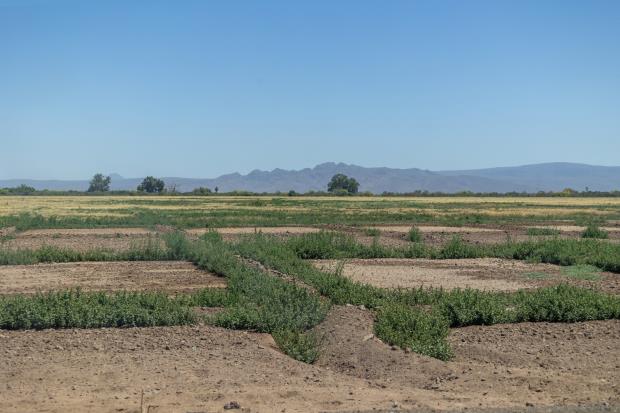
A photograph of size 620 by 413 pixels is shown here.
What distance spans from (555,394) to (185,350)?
17.2ft

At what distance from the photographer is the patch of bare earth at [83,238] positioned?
30922mm

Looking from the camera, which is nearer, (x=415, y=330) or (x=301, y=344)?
(x=301, y=344)

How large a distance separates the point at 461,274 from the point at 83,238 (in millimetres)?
19749

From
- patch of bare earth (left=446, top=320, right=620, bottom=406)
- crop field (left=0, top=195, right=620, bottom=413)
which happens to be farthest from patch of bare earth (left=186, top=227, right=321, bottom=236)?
patch of bare earth (left=446, top=320, right=620, bottom=406)

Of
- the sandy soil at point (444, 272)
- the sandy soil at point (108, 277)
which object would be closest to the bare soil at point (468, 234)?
the sandy soil at point (444, 272)

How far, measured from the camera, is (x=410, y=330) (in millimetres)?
12648

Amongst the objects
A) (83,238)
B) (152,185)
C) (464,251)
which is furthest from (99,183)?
(464,251)

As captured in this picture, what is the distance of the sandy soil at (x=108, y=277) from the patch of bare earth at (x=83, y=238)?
17.1 ft

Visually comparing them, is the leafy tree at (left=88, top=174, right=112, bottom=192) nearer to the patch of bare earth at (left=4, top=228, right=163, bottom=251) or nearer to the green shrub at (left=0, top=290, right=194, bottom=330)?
the patch of bare earth at (left=4, top=228, right=163, bottom=251)

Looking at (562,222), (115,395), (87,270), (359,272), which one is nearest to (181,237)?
(87,270)

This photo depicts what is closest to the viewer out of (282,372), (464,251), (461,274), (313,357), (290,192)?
(282,372)

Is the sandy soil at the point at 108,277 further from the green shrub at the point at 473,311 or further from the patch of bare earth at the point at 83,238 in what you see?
the green shrub at the point at 473,311

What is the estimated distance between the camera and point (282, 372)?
10445 millimetres

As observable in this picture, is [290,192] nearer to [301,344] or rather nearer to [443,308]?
[443,308]
